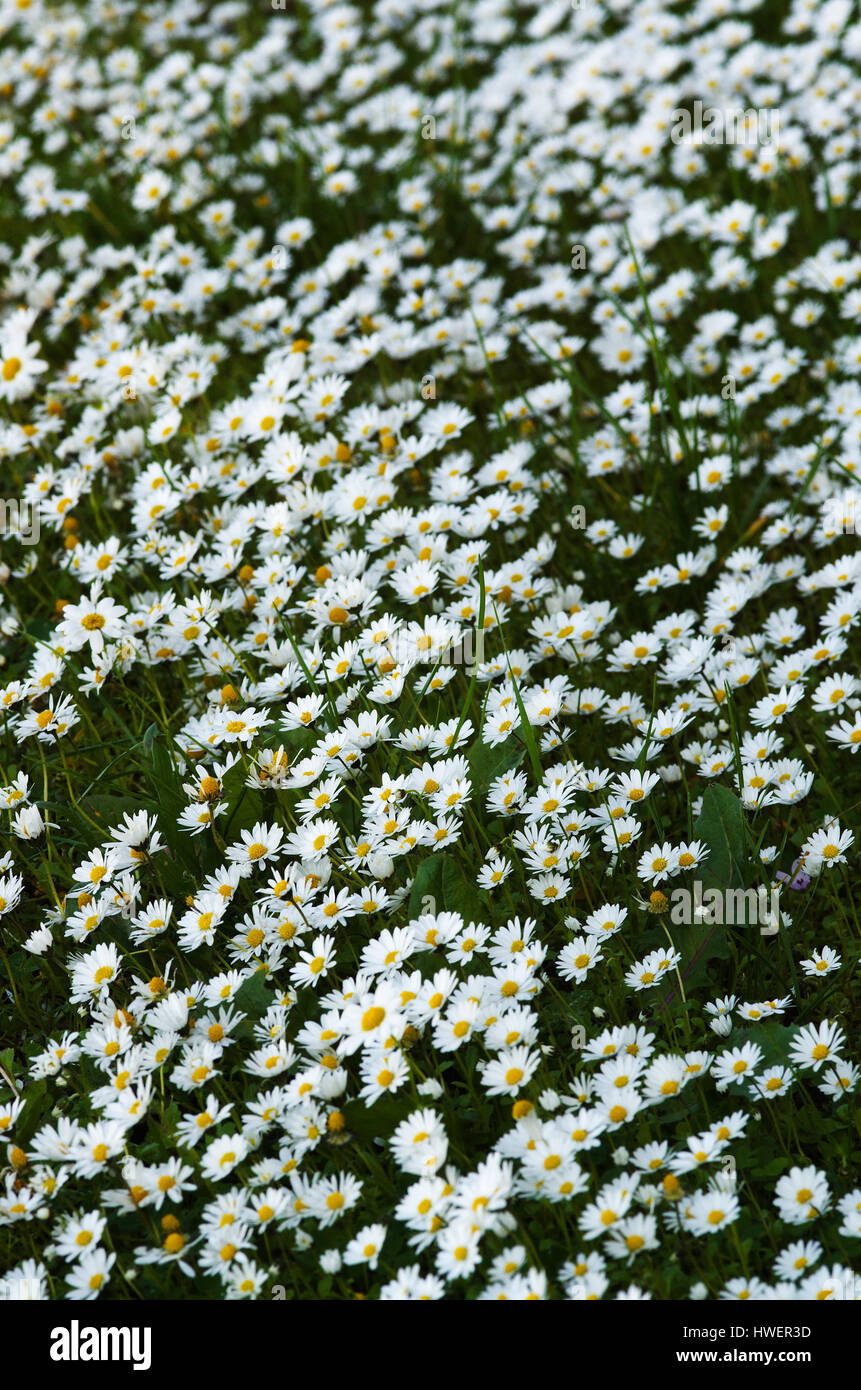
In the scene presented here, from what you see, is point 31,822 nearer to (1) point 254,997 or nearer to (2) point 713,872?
(1) point 254,997


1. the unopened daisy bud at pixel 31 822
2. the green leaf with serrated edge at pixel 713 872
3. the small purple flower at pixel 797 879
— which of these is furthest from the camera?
the unopened daisy bud at pixel 31 822

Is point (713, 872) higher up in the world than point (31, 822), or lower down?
lower down

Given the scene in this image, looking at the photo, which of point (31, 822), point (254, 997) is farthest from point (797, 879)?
point (31, 822)

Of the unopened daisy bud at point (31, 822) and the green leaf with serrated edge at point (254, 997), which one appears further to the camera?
the unopened daisy bud at point (31, 822)

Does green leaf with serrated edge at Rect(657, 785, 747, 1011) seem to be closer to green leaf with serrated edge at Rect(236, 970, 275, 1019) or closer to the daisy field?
the daisy field

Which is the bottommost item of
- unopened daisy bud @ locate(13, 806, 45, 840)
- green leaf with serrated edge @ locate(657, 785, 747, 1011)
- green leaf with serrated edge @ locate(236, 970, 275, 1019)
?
green leaf with serrated edge @ locate(236, 970, 275, 1019)

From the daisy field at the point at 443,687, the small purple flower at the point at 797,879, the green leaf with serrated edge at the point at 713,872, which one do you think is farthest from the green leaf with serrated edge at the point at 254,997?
the small purple flower at the point at 797,879

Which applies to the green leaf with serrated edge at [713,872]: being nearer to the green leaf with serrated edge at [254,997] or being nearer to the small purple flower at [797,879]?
the small purple flower at [797,879]

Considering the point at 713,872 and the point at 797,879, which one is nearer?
the point at 713,872

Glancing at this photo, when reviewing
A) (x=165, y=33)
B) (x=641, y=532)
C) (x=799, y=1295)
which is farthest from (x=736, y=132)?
(x=799, y=1295)

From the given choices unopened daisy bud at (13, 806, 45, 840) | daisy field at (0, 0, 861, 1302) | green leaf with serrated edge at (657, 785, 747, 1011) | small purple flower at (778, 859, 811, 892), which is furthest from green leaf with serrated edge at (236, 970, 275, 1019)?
small purple flower at (778, 859, 811, 892)

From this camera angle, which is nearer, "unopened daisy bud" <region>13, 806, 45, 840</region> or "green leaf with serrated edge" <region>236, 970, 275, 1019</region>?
"green leaf with serrated edge" <region>236, 970, 275, 1019</region>
